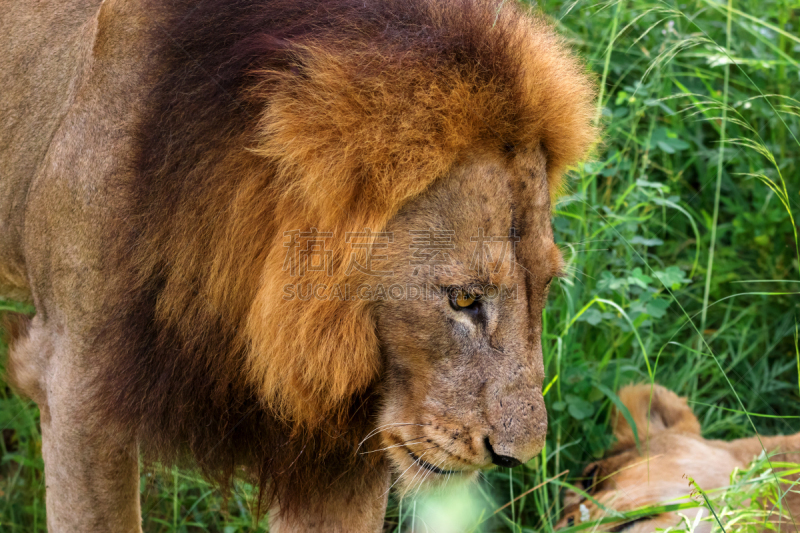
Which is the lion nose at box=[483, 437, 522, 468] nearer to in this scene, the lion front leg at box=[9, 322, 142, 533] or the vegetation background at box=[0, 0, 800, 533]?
the vegetation background at box=[0, 0, 800, 533]

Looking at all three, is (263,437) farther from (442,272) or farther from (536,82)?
(536,82)

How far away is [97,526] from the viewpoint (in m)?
2.12

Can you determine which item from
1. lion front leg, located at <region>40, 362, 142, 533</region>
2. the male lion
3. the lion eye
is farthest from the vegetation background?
the lion eye

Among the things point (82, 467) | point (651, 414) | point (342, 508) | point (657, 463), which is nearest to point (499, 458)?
point (342, 508)

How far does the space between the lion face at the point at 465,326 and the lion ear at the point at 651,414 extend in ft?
4.20

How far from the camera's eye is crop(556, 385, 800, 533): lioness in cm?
262

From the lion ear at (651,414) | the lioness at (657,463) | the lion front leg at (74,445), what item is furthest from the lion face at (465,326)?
the lion ear at (651,414)

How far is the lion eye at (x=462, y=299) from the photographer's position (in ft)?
5.84

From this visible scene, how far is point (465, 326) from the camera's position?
70.9 inches

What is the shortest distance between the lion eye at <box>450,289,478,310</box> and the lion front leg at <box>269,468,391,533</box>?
2.20 feet

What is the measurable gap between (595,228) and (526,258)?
168 cm

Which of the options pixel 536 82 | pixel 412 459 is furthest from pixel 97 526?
pixel 536 82

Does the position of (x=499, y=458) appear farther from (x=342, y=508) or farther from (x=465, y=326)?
(x=342, y=508)

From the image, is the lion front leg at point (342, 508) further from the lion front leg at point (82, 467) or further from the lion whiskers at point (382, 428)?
the lion front leg at point (82, 467)
